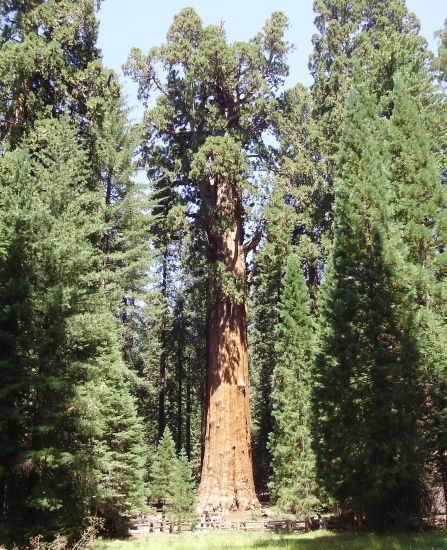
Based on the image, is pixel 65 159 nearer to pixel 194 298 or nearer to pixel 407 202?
pixel 194 298

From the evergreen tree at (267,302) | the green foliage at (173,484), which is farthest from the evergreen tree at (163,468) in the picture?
the evergreen tree at (267,302)

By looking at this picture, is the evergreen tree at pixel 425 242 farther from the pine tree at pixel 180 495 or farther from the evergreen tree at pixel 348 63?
the pine tree at pixel 180 495

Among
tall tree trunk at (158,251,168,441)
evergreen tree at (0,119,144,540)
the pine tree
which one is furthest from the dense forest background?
tall tree trunk at (158,251,168,441)

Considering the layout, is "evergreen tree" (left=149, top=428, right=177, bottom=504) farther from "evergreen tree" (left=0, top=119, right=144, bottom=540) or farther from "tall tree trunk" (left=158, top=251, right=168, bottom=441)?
"evergreen tree" (left=0, top=119, right=144, bottom=540)

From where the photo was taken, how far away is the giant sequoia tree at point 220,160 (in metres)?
17.2

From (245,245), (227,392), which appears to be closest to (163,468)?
(227,392)

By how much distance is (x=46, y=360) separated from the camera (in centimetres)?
949

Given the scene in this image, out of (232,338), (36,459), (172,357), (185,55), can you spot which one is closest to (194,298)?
(232,338)

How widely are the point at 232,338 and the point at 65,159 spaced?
8.74 metres

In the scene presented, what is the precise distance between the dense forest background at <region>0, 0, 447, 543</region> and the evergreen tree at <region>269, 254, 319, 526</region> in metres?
0.08

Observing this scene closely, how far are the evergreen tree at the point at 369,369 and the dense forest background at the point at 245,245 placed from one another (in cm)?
5

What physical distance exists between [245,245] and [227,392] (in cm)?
590

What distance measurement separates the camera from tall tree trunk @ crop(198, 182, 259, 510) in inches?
660

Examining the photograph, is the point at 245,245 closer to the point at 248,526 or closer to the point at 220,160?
the point at 220,160
